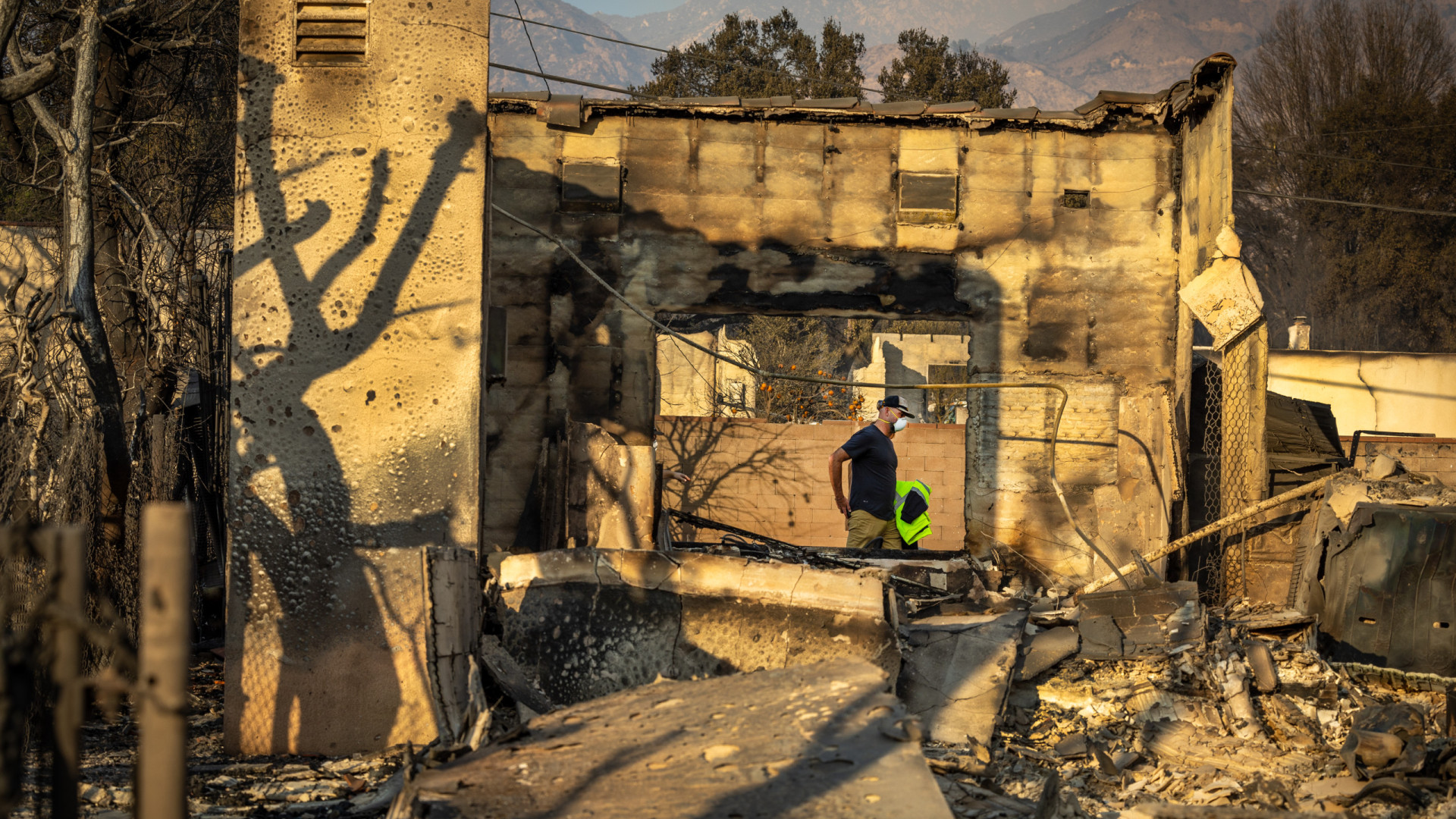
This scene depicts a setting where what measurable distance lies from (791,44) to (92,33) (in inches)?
965

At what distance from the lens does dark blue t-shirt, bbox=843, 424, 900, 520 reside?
Result: 330 inches

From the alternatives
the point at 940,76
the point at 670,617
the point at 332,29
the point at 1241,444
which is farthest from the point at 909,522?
the point at 940,76

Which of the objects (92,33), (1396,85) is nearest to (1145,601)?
(92,33)

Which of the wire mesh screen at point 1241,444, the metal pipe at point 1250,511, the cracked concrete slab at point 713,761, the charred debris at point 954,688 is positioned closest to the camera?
the cracked concrete slab at point 713,761

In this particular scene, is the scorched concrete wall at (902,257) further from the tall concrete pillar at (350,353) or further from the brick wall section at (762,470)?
the tall concrete pillar at (350,353)

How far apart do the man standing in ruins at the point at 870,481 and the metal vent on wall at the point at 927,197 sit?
5.71 ft

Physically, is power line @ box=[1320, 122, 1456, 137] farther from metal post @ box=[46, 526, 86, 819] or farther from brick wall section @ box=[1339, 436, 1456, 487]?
metal post @ box=[46, 526, 86, 819]

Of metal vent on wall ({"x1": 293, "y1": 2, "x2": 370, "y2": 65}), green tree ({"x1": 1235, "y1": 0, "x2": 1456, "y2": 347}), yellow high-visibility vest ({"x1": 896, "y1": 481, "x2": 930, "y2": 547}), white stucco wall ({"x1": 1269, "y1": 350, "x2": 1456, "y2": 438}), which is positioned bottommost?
yellow high-visibility vest ({"x1": 896, "y1": 481, "x2": 930, "y2": 547})

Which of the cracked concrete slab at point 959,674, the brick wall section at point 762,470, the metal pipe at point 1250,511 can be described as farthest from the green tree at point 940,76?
the cracked concrete slab at point 959,674

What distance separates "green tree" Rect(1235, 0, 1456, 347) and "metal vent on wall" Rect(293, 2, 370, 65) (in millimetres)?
29142

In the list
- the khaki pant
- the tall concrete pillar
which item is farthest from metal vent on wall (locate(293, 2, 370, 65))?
the khaki pant

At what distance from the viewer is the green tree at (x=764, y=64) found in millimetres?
26953

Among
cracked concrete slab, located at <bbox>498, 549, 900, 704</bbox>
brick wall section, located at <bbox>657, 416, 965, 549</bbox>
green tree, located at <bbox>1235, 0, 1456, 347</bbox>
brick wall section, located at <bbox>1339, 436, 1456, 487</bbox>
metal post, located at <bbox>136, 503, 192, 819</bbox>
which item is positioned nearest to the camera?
metal post, located at <bbox>136, 503, 192, 819</bbox>

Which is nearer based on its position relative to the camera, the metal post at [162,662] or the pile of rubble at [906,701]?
the metal post at [162,662]
